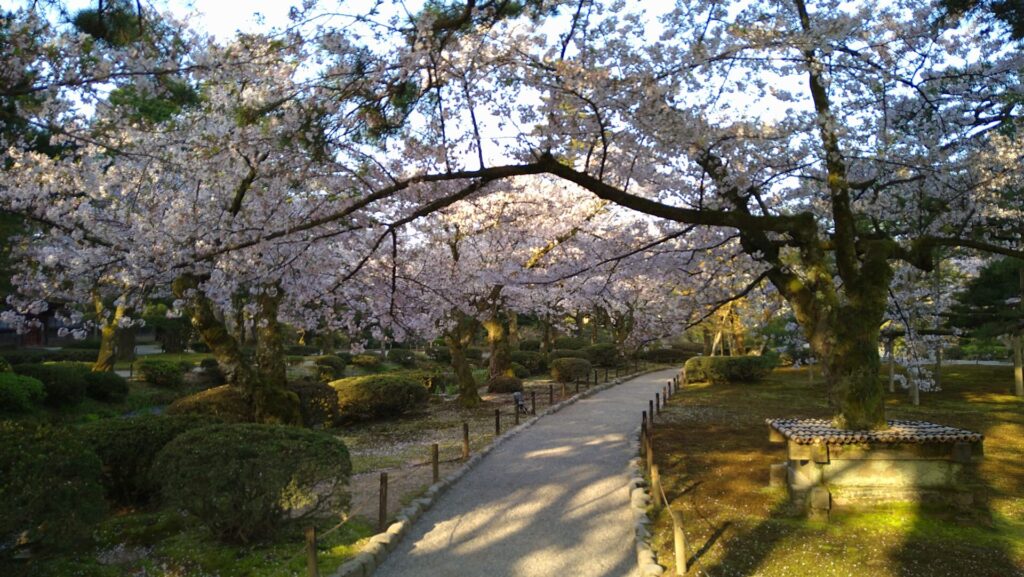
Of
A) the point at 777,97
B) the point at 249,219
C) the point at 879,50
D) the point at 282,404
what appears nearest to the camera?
the point at 879,50

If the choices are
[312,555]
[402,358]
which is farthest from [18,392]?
[402,358]

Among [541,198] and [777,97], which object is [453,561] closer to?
[777,97]

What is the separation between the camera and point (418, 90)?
25.6ft

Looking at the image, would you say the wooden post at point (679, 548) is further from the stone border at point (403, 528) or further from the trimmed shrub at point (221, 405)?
the trimmed shrub at point (221, 405)

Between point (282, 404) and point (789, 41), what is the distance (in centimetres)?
1044

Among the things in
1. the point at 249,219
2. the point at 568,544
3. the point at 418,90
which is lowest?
the point at 568,544

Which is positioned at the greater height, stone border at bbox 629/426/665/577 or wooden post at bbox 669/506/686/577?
wooden post at bbox 669/506/686/577

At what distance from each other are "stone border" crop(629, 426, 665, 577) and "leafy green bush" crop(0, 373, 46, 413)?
15892mm

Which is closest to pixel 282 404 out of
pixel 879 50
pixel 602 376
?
pixel 879 50

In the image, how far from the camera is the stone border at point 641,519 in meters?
6.28

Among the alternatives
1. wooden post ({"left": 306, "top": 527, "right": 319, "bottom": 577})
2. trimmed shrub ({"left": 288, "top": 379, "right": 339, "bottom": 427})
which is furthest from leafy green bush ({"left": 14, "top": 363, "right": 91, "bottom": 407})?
wooden post ({"left": 306, "top": 527, "right": 319, "bottom": 577})

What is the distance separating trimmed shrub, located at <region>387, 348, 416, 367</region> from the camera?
4062 centimetres

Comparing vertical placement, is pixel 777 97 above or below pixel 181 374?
above

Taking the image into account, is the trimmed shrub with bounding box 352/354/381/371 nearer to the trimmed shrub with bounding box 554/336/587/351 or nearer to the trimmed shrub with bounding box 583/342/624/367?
the trimmed shrub with bounding box 583/342/624/367
